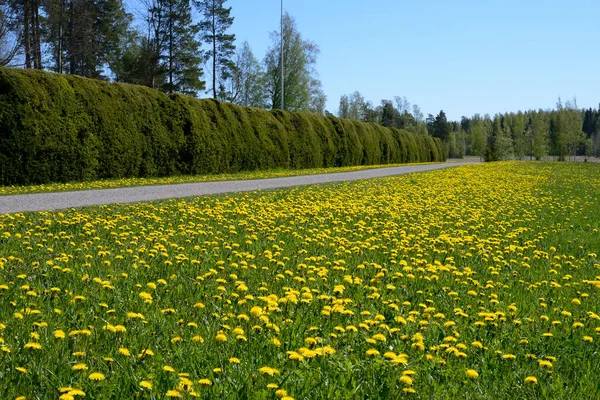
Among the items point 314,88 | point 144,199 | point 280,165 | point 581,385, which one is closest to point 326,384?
point 581,385

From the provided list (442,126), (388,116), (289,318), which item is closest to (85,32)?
(289,318)

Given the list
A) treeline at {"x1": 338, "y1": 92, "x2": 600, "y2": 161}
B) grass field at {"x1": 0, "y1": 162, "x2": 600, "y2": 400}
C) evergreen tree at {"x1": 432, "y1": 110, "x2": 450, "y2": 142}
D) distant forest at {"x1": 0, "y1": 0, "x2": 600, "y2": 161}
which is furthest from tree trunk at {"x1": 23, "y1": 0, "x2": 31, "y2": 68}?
evergreen tree at {"x1": 432, "y1": 110, "x2": 450, "y2": 142}

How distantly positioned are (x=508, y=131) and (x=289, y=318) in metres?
108

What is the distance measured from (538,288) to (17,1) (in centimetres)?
3067

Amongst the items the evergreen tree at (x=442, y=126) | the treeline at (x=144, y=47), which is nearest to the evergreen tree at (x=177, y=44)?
the treeline at (x=144, y=47)

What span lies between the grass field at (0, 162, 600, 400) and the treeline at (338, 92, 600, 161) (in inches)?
2579

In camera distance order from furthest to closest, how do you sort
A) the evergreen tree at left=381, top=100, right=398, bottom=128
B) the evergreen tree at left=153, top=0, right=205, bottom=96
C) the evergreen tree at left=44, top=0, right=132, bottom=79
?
the evergreen tree at left=381, top=100, right=398, bottom=128, the evergreen tree at left=153, top=0, right=205, bottom=96, the evergreen tree at left=44, top=0, right=132, bottom=79

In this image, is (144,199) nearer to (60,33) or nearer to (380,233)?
(380,233)

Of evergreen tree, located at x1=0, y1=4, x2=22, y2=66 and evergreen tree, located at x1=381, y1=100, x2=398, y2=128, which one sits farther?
evergreen tree, located at x1=381, y1=100, x2=398, y2=128

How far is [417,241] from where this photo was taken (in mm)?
6797

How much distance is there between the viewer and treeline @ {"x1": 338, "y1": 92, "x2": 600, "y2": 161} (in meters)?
80.4

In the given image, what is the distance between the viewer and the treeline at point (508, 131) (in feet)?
264

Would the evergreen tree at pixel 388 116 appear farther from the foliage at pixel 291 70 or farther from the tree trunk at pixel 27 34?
the tree trunk at pixel 27 34

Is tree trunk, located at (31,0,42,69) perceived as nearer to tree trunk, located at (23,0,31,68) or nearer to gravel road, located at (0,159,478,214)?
tree trunk, located at (23,0,31,68)
